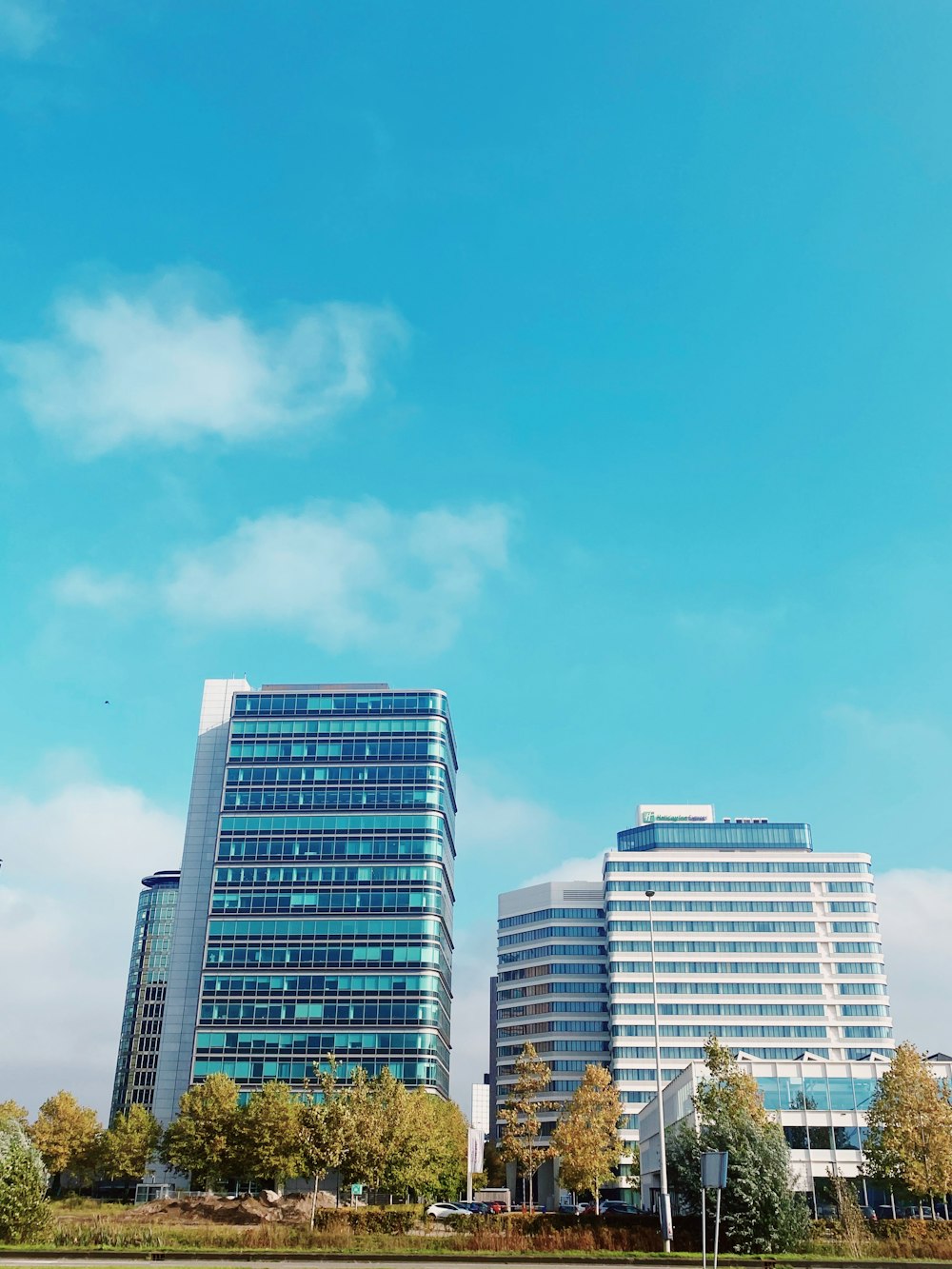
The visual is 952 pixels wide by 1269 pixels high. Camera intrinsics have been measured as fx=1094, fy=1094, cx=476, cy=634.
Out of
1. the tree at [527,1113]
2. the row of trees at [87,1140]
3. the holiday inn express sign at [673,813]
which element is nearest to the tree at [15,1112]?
the row of trees at [87,1140]

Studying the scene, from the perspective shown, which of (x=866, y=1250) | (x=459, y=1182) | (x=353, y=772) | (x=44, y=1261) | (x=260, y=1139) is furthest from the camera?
(x=353, y=772)

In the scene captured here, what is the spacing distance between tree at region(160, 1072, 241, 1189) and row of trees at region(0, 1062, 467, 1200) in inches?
3.4

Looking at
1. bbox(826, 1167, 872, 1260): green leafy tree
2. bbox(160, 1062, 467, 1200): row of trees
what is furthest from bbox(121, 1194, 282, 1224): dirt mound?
bbox(826, 1167, 872, 1260): green leafy tree

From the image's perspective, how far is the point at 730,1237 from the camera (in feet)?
126

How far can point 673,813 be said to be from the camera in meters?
162

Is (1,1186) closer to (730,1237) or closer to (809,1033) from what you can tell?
(730,1237)

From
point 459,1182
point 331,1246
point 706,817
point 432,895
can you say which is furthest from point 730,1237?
point 706,817

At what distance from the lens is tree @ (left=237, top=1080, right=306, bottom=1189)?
96125 millimetres

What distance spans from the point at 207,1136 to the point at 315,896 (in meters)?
34.2

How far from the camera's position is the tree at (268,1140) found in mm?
96125

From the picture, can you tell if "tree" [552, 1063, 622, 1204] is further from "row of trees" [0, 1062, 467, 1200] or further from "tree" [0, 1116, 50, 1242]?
"tree" [0, 1116, 50, 1242]

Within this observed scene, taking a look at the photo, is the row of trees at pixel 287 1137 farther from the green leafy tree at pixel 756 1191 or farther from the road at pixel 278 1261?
the green leafy tree at pixel 756 1191

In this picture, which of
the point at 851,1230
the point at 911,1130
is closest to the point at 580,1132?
the point at 911,1130

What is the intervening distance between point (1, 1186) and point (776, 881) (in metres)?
122
